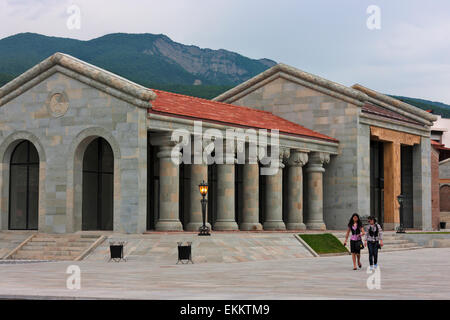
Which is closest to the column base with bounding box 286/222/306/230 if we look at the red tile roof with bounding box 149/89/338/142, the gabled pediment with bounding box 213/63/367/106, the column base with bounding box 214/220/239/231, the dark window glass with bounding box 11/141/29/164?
the red tile roof with bounding box 149/89/338/142

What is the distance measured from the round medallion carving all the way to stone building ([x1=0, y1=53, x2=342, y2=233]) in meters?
0.05

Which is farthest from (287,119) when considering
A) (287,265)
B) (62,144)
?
(287,265)

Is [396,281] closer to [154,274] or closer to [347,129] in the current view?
[154,274]

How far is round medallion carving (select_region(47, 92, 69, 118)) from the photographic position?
136 ft

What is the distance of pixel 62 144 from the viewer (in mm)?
41188

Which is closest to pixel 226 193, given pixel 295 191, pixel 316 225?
pixel 295 191

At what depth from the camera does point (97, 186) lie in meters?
Answer: 43.8

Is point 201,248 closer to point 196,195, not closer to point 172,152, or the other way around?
point 172,152

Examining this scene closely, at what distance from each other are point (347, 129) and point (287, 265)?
24297 millimetres

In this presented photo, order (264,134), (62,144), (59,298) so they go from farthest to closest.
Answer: (264,134) < (62,144) < (59,298)

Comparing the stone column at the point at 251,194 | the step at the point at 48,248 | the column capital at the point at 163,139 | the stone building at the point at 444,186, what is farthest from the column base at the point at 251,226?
the stone building at the point at 444,186

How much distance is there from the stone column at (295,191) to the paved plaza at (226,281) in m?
17.3

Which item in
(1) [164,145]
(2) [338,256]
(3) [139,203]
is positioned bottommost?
(2) [338,256]

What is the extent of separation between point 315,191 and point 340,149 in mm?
4119
